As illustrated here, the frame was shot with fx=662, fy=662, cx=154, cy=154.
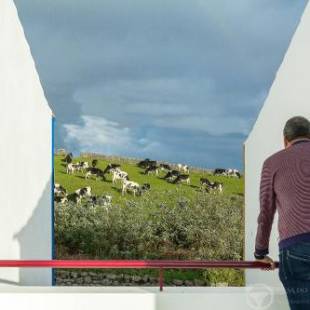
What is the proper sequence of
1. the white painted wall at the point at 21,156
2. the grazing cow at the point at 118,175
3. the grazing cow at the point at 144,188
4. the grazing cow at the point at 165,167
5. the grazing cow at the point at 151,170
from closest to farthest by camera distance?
the white painted wall at the point at 21,156
the grazing cow at the point at 144,188
the grazing cow at the point at 118,175
the grazing cow at the point at 151,170
the grazing cow at the point at 165,167

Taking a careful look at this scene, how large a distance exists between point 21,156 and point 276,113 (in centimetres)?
303

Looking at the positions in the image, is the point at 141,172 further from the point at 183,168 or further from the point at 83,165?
the point at 83,165

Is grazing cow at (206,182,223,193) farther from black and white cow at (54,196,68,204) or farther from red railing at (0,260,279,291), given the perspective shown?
red railing at (0,260,279,291)

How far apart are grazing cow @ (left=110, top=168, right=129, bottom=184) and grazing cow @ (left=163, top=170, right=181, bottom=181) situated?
172 cm

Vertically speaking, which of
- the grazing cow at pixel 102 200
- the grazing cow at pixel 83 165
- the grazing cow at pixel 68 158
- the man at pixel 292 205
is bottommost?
the man at pixel 292 205

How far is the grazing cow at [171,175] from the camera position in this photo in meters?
26.6

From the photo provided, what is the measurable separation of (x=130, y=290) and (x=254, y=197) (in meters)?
6.07

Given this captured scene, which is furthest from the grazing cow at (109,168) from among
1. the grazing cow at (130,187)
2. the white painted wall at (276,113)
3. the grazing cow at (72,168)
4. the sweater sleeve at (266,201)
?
the sweater sleeve at (266,201)

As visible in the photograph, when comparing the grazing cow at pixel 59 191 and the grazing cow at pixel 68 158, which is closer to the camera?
the grazing cow at pixel 59 191

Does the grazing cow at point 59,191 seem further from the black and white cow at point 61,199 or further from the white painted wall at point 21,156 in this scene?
the white painted wall at point 21,156

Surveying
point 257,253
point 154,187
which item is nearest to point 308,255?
point 257,253

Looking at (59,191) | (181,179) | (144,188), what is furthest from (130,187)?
(59,191)
